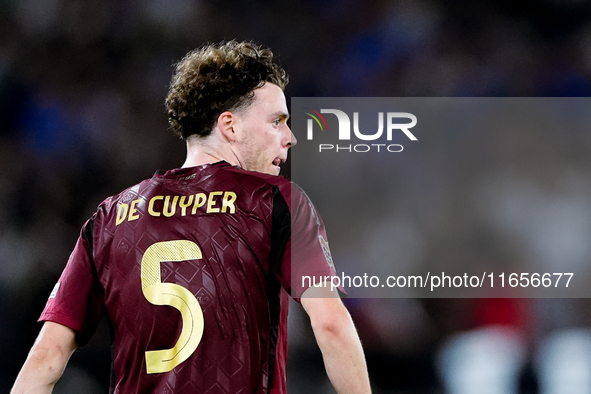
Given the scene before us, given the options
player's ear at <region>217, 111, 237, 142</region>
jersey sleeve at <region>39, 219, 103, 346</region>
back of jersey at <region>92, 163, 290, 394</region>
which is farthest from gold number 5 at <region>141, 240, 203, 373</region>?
player's ear at <region>217, 111, 237, 142</region>

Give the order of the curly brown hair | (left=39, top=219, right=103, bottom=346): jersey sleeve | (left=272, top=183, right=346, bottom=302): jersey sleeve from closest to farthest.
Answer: (left=272, top=183, right=346, bottom=302): jersey sleeve
(left=39, top=219, right=103, bottom=346): jersey sleeve
the curly brown hair

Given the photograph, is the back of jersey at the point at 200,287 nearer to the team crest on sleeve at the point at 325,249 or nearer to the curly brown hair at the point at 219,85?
the team crest on sleeve at the point at 325,249

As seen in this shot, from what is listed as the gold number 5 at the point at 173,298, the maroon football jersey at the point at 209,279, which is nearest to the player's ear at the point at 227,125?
the maroon football jersey at the point at 209,279

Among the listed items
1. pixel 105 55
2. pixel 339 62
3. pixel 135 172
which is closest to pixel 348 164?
pixel 339 62

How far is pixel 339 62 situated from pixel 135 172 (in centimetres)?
97

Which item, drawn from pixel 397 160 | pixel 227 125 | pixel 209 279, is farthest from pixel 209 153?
pixel 397 160

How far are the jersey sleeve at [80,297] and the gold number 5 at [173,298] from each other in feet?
0.50

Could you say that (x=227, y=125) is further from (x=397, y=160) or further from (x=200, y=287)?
(x=397, y=160)

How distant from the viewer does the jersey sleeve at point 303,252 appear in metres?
0.90

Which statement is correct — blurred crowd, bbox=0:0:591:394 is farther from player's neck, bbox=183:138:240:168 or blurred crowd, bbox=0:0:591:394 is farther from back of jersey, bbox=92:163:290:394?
back of jersey, bbox=92:163:290:394

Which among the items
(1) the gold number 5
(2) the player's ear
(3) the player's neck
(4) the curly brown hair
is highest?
(4) the curly brown hair

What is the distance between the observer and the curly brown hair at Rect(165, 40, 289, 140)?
115cm

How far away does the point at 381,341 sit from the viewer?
7.35ft

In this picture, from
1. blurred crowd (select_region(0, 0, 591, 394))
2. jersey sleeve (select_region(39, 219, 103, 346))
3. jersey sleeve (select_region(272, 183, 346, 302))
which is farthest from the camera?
blurred crowd (select_region(0, 0, 591, 394))
